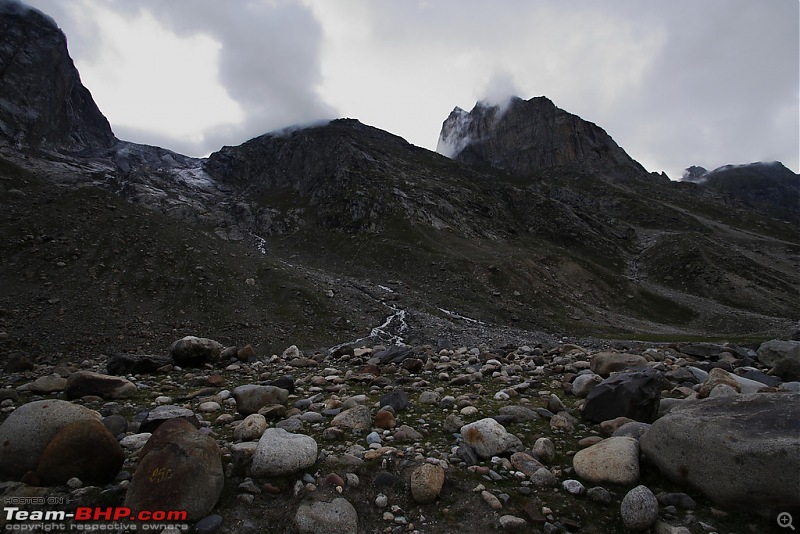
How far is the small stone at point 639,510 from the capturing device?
595 centimetres

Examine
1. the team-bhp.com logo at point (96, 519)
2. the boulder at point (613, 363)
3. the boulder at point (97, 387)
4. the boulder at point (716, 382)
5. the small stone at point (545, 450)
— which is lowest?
the boulder at point (97, 387)

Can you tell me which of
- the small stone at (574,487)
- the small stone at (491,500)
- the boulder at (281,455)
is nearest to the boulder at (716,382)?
the small stone at (574,487)

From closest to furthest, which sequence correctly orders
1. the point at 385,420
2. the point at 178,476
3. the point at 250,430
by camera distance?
1. the point at 178,476
2. the point at 250,430
3. the point at 385,420

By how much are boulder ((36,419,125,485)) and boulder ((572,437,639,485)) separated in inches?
362

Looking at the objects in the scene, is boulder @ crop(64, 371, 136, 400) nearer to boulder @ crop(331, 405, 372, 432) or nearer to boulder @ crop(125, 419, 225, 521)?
boulder @ crop(125, 419, 225, 521)

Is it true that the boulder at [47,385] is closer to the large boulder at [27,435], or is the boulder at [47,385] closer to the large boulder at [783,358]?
the large boulder at [27,435]

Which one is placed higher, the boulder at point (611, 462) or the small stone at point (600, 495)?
the boulder at point (611, 462)

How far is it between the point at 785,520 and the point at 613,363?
9908 millimetres

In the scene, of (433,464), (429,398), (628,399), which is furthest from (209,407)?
(628,399)

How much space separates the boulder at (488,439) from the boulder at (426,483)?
157cm

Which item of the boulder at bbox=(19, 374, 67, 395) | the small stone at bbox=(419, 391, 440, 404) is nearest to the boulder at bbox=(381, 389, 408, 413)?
the small stone at bbox=(419, 391, 440, 404)

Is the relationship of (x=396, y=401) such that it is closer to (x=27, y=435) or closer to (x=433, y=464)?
(x=433, y=464)

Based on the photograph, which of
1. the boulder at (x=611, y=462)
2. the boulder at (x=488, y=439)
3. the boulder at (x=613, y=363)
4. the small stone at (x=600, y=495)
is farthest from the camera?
the boulder at (x=613, y=363)

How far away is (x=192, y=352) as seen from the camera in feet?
65.0
